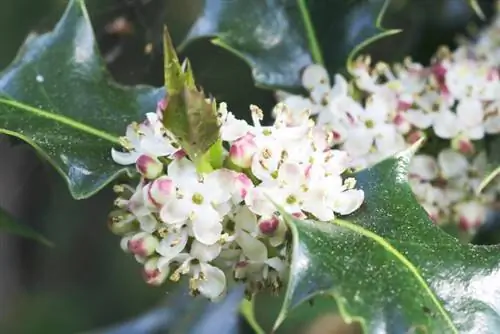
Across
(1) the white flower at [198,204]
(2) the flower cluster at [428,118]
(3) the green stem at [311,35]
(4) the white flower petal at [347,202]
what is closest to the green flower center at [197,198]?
(1) the white flower at [198,204]

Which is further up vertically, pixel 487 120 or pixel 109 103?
pixel 109 103

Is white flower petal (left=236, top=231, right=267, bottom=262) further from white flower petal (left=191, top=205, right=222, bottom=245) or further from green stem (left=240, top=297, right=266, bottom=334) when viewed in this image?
green stem (left=240, top=297, right=266, bottom=334)

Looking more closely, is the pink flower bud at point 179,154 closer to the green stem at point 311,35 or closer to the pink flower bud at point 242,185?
the pink flower bud at point 242,185

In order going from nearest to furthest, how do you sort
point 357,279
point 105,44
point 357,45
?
point 357,279 → point 357,45 → point 105,44

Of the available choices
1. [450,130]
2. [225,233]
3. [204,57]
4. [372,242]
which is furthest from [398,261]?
[204,57]

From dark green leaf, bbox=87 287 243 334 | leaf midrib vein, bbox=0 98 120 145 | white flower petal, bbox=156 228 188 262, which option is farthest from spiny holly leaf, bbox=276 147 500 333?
dark green leaf, bbox=87 287 243 334

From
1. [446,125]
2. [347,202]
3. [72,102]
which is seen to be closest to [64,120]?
[72,102]

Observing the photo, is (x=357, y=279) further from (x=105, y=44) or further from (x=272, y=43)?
(x=105, y=44)
